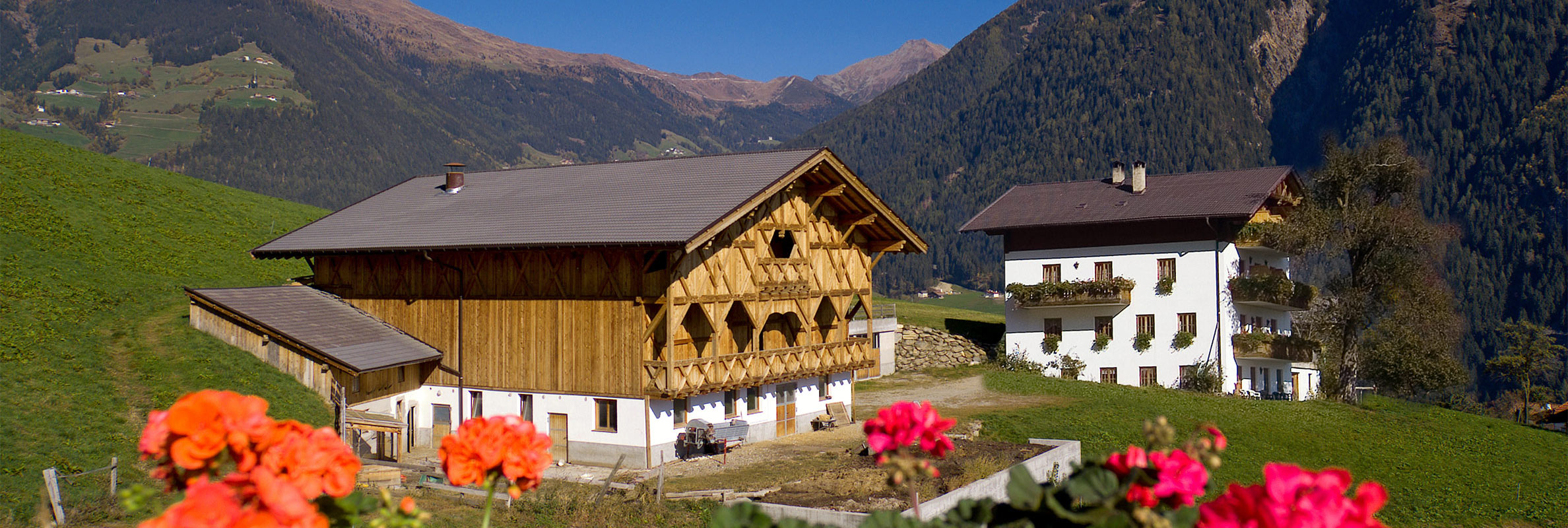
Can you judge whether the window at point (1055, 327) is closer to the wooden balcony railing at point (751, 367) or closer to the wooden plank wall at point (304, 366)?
the wooden balcony railing at point (751, 367)

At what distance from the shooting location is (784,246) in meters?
30.2

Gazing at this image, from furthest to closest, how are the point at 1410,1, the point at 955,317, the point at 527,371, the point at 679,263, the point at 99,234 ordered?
the point at 1410,1, the point at 955,317, the point at 99,234, the point at 527,371, the point at 679,263

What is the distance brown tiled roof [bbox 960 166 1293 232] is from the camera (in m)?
42.0

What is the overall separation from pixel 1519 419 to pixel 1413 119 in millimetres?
129608

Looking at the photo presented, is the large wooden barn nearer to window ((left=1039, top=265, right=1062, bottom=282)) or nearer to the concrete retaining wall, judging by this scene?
the concrete retaining wall

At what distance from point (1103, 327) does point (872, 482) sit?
25.3 meters

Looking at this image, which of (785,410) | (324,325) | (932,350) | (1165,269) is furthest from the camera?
(932,350)

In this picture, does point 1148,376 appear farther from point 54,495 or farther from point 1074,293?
point 54,495

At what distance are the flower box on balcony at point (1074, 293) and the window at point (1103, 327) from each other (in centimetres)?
108

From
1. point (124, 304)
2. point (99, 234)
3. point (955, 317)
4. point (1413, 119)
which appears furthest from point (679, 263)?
point (1413, 119)

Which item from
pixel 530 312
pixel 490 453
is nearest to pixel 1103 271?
pixel 530 312

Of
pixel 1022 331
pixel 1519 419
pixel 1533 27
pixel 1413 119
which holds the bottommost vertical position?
pixel 1519 419

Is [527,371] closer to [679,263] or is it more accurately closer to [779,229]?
[679,263]

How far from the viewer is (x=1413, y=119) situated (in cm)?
15900
